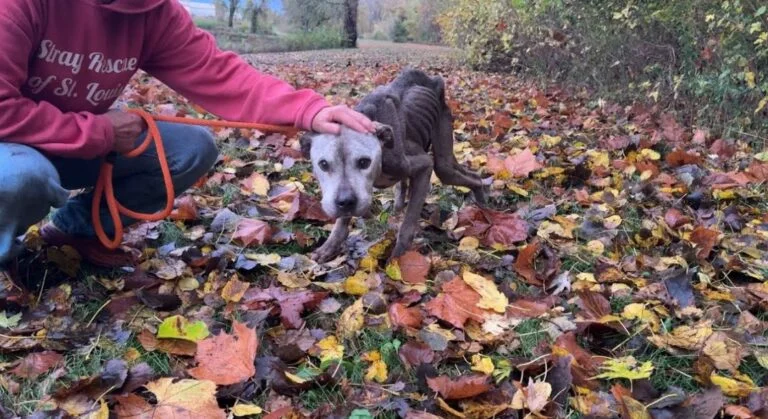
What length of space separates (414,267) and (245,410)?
1.31 meters

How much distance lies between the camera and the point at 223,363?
2.31 m

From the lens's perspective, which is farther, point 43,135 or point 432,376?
point 43,135

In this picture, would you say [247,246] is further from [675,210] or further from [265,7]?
[265,7]

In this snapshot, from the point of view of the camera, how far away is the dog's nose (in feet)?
9.87

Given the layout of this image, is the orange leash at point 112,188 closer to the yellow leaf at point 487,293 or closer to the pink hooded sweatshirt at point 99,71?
the pink hooded sweatshirt at point 99,71

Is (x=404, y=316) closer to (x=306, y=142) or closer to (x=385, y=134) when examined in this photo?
(x=385, y=134)

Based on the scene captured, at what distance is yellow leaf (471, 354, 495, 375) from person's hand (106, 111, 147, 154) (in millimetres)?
1813

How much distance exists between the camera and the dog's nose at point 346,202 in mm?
3010

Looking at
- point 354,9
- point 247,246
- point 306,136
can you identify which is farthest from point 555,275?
point 354,9

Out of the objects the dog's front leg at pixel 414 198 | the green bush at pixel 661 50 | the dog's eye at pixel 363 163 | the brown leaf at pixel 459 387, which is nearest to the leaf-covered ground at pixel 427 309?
the brown leaf at pixel 459 387

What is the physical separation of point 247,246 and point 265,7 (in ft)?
82.0

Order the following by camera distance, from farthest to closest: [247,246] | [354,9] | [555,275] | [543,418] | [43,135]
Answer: [354,9] < [247,246] < [555,275] < [43,135] < [543,418]

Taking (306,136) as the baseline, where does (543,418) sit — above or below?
below

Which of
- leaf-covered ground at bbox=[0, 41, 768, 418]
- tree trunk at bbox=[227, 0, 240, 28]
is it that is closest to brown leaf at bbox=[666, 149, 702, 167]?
leaf-covered ground at bbox=[0, 41, 768, 418]
